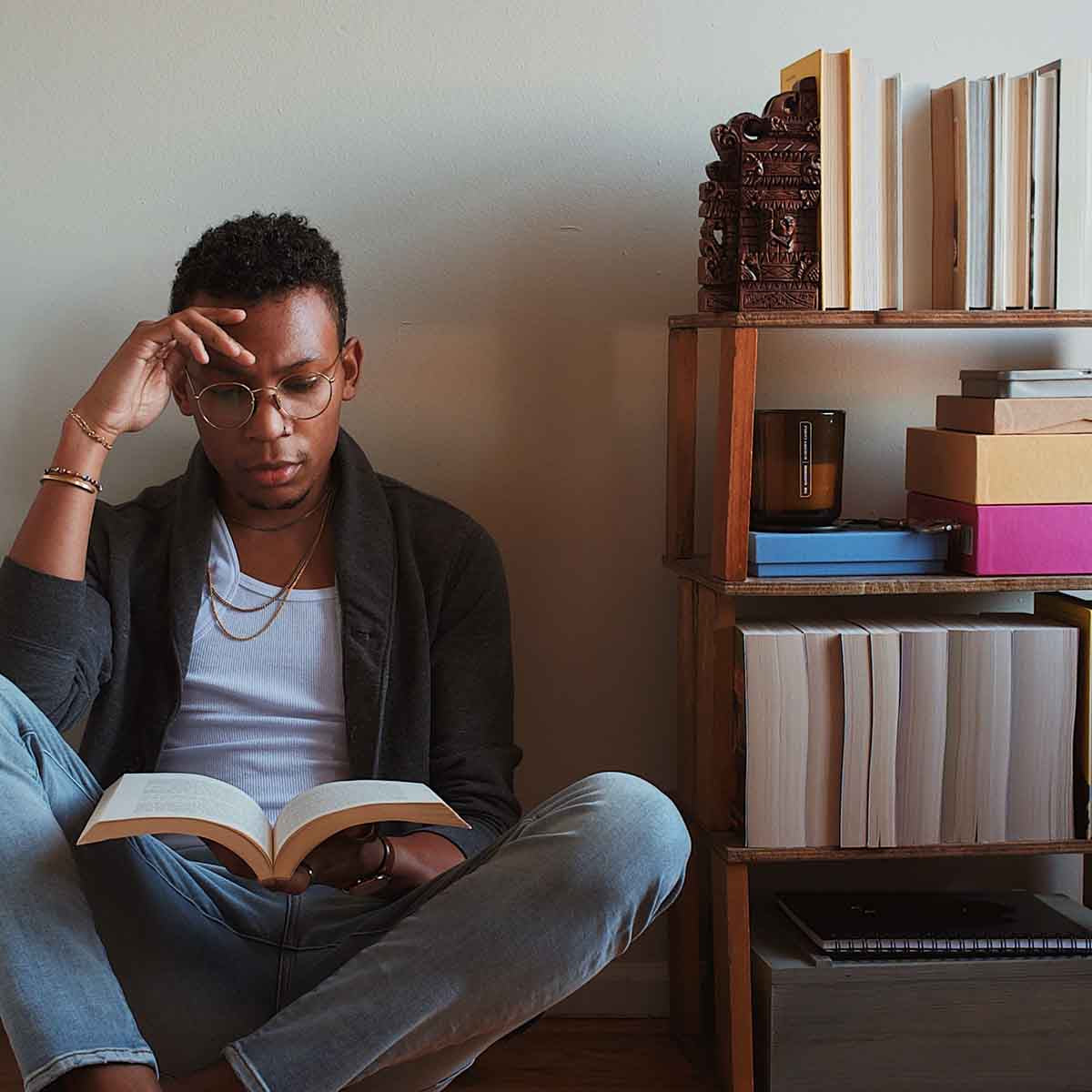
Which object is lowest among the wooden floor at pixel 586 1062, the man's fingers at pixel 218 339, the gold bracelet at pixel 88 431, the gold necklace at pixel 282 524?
the wooden floor at pixel 586 1062

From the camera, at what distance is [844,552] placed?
5.65ft

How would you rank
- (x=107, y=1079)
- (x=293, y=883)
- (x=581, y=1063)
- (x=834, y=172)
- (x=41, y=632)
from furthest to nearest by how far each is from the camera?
(x=581, y=1063) < (x=834, y=172) < (x=41, y=632) < (x=293, y=883) < (x=107, y=1079)

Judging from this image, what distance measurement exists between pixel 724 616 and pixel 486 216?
663mm

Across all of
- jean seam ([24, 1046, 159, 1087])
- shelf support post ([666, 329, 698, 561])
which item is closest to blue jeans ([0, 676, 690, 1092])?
jean seam ([24, 1046, 159, 1087])

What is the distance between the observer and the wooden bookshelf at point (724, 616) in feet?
5.47

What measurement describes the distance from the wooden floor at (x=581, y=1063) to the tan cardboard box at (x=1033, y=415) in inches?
36.5

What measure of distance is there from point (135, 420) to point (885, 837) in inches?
41.1

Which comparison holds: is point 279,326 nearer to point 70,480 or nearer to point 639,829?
point 70,480

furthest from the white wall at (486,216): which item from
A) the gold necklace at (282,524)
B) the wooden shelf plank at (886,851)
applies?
the wooden shelf plank at (886,851)

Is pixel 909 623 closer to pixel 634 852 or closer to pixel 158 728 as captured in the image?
pixel 634 852

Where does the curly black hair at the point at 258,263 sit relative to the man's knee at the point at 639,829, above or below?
above

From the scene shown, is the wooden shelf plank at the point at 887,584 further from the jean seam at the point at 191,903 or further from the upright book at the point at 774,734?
the jean seam at the point at 191,903

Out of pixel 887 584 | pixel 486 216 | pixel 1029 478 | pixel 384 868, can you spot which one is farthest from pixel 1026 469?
pixel 384 868

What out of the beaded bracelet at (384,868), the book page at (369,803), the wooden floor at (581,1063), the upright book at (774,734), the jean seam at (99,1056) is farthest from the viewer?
the wooden floor at (581,1063)
